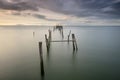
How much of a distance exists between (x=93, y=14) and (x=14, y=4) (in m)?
2.81

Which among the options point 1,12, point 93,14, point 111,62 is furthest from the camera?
point 93,14

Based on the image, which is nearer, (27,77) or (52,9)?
(27,77)

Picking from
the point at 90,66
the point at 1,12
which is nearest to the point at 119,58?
the point at 90,66

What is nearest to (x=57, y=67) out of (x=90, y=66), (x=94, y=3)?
(x=90, y=66)

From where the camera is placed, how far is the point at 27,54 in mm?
5691

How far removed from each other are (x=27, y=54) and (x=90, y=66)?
2158 millimetres

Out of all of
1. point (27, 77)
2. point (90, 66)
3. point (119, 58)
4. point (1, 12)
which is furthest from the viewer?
point (1, 12)

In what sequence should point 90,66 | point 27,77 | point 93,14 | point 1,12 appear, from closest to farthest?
point 27,77
point 90,66
point 1,12
point 93,14

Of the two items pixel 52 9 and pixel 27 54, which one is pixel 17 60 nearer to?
pixel 27 54

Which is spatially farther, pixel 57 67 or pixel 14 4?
pixel 14 4

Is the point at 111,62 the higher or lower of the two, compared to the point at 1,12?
lower

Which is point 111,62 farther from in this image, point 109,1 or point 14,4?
point 14,4

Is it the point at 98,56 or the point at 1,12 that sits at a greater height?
the point at 1,12

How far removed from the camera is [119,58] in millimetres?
5117
